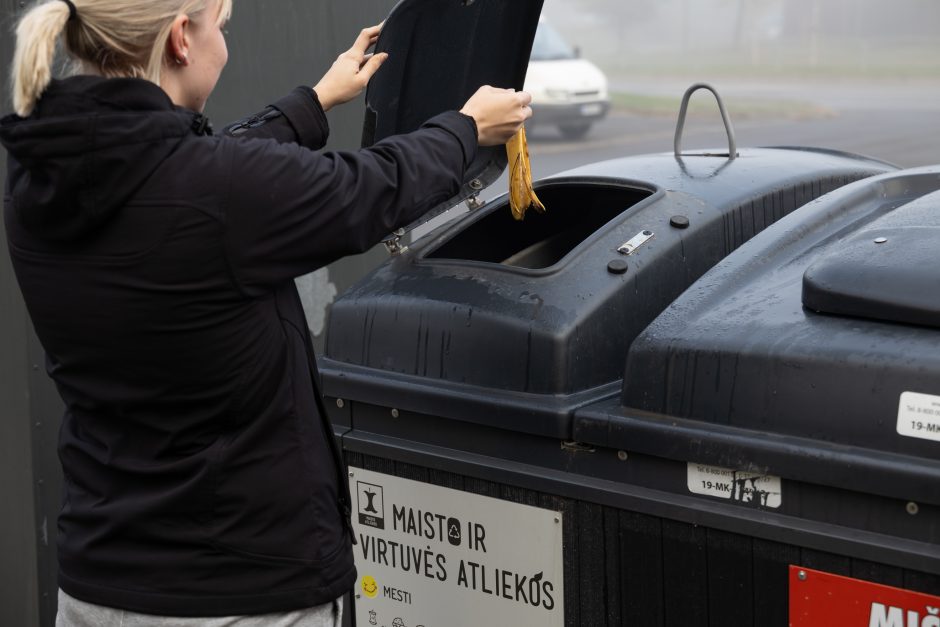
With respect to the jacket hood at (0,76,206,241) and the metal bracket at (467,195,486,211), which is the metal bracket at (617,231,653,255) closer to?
the metal bracket at (467,195,486,211)

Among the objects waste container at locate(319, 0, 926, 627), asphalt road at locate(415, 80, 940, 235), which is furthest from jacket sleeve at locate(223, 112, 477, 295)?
asphalt road at locate(415, 80, 940, 235)

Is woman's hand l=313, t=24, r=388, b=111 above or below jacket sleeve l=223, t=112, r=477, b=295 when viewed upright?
above

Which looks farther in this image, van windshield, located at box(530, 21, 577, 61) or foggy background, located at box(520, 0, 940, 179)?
van windshield, located at box(530, 21, 577, 61)

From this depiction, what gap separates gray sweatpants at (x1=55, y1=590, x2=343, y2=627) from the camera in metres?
1.68

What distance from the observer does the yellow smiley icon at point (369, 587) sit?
2.42 m

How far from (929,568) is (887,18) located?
27171 millimetres

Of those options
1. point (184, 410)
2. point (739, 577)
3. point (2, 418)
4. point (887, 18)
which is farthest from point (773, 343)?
point (887, 18)

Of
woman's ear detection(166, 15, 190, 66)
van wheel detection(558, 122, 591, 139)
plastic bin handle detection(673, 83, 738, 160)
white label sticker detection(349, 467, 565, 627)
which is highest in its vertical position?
woman's ear detection(166, 15, 190, 66)

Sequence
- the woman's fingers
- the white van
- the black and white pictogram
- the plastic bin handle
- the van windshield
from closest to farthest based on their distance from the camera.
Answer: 1. the woman's fingers
2. the black and white pictogram
3. the plastic bin handle
4. the white van
5. the van windshield

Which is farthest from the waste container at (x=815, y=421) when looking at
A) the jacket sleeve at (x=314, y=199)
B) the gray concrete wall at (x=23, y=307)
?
the gray concrete wall at (x=23, y=307)

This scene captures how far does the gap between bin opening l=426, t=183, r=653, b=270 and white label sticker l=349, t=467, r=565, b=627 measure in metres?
0.58

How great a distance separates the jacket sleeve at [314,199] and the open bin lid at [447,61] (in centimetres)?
57

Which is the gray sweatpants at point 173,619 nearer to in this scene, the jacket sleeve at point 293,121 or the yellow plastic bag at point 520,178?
the jacket sleeve at point 293,121

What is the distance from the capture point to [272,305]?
1678mm
